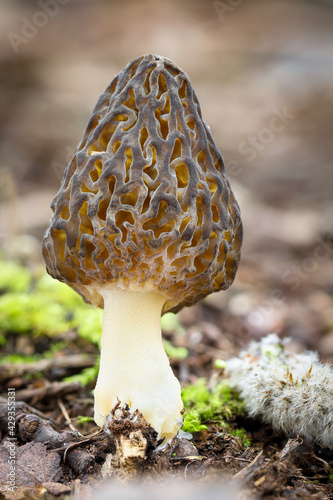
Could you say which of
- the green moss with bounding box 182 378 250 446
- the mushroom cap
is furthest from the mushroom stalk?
the green moss with bounding box 182 378 250 446

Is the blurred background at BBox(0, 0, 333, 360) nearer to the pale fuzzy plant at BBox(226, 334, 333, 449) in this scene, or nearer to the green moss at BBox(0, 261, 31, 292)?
the green moss at BBox(0, 261, 31, 292)

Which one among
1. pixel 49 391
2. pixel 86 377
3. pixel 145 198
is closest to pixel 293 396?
pixel 145 198

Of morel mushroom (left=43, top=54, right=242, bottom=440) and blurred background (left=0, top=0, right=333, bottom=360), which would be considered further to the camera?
blurred background (left=0, top=0, right=333, bottom=360)

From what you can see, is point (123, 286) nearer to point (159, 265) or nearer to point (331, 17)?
point (159, 265)

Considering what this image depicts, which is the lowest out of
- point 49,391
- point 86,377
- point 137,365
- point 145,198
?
point 49,391

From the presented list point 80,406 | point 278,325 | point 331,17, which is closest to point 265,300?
point 278,325

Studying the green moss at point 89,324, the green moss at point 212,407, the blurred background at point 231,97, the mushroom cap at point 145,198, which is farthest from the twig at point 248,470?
the blurred background at point 231,97

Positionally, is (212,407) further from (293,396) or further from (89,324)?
(89,324)
